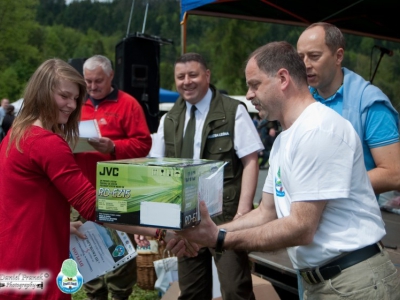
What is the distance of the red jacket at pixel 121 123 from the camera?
4.13 m

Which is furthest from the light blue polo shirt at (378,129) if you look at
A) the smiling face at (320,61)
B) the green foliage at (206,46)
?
the green foliage at (206,46)

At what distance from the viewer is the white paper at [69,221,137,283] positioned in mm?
2369

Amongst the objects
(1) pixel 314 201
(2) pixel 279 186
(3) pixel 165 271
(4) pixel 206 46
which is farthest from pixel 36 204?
(4) pixel 206 46

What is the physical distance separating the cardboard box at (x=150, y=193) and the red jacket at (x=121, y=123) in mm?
2223

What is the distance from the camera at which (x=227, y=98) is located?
3.54 m

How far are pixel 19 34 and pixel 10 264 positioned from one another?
108 feet

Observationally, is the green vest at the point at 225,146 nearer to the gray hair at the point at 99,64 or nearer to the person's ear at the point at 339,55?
the person's ear at the point at 339,55

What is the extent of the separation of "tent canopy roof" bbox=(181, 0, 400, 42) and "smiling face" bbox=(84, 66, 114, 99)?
1869 millimetres

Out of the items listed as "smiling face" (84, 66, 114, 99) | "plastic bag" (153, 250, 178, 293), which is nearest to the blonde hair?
"smiling face" (84, 66, 114, 99)

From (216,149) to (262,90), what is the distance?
4.91 ft

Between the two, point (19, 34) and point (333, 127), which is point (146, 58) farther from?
point (19, 34)

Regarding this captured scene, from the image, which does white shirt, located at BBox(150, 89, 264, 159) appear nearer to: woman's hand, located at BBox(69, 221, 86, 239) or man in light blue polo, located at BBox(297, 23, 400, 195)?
man in light blue polo, located at BBox(297, 23, 400, 195)

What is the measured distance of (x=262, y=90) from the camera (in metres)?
1.93

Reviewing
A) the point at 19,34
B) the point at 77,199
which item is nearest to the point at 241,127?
the point at 77,199
